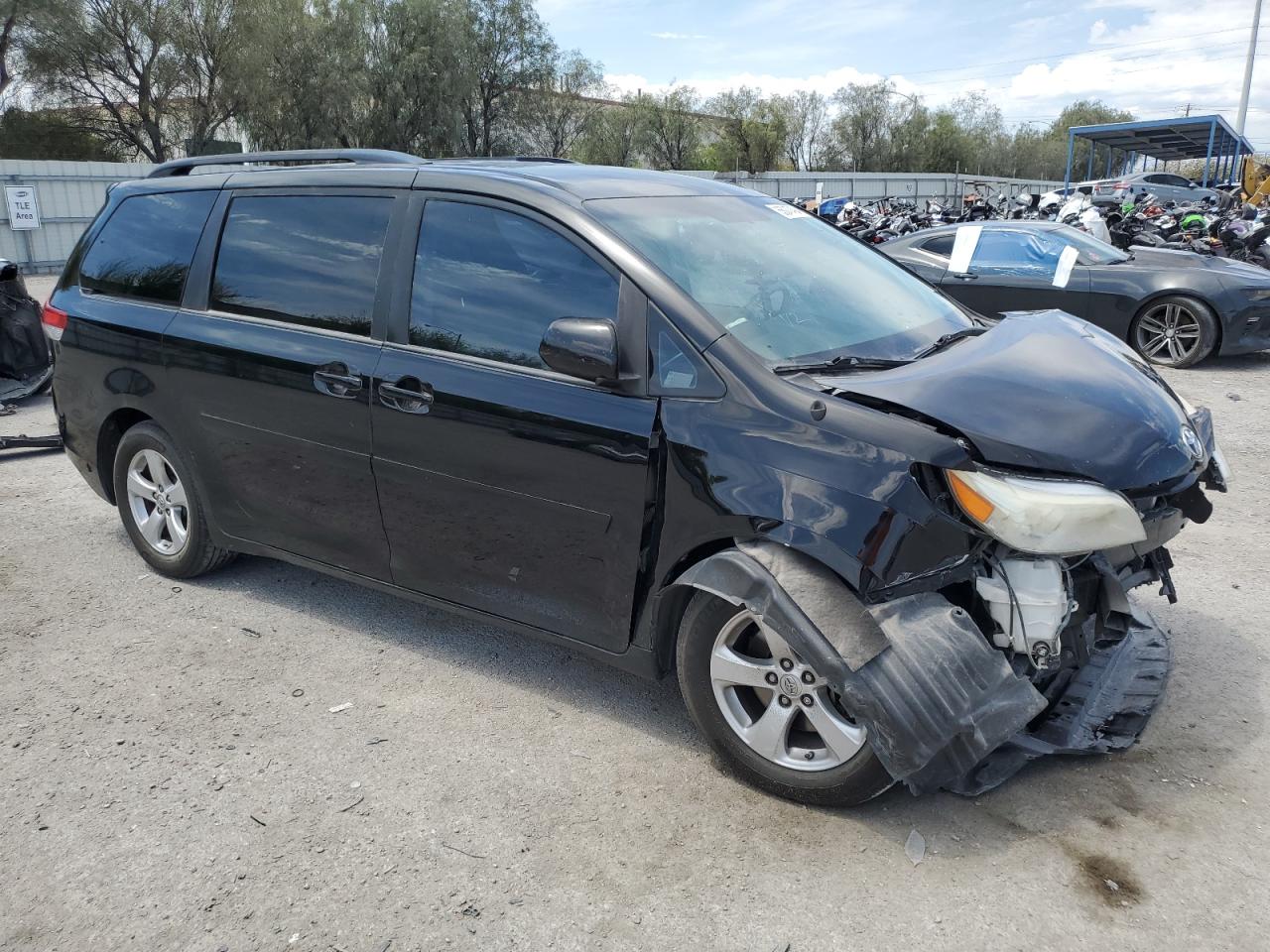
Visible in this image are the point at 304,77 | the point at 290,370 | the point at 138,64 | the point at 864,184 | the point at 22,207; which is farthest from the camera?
the point at 304,77

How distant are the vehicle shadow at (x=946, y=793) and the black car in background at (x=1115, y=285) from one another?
6.52 metres

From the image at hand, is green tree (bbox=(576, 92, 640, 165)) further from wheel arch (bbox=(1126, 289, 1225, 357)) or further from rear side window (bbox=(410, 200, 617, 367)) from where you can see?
rear side window (bbox=(410, 200, 617, 367))

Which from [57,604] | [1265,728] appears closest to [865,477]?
[1265,728]

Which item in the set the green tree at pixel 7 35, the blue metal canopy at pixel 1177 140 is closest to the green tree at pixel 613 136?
the blue metal canopy at pixel 1177 140

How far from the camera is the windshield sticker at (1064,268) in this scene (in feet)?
32.8

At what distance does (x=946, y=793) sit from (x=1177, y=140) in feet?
159

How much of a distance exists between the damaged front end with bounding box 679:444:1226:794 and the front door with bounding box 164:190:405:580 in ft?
5.06

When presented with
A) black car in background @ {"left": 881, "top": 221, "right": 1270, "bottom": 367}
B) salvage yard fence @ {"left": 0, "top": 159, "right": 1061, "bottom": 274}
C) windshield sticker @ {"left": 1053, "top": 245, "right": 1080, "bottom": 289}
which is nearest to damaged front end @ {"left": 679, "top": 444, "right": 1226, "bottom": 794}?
black car in background @ {"left": 881, "top": 221, "right": 1270, "bottom": 367}

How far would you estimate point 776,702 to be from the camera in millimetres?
2949

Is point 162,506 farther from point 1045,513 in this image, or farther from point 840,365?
point 1045,513

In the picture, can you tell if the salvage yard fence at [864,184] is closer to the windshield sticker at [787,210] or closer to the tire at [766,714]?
the windshield sticker at [787,210]

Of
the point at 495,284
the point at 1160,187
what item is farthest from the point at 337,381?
the point at 1160,187

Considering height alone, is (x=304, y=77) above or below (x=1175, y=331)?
above

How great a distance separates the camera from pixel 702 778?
315cm
